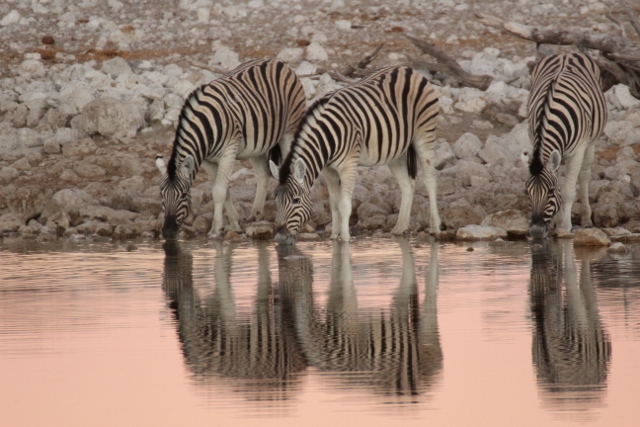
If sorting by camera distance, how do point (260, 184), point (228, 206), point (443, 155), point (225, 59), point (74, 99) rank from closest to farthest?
1. point (228, 206)
2. point (260, 184)
3. point (443, 155)
4. point (74, 99)
5. point (225, 59)

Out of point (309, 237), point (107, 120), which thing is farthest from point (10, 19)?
point (309, 237)

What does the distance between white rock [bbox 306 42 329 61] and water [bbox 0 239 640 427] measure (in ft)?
51.6

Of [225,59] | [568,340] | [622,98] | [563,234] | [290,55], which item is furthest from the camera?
[290,55]

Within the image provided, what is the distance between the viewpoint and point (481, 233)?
1445 centimetres

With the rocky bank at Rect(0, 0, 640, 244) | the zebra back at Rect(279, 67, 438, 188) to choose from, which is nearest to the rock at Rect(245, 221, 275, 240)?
the rocky bank at Rect(0, 0, 640, 244)

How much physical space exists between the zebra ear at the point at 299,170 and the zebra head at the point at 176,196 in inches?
64.6

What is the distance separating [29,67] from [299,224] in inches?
623

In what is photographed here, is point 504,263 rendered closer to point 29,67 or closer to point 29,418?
point 29,418

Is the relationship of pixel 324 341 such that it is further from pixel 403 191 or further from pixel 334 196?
pixel 403 191

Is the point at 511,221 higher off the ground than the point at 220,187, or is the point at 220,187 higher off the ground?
the point at 220,187

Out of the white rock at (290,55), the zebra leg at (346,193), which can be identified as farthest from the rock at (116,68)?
the zebra leg at (346,193)

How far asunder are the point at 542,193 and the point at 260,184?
4.02 meters

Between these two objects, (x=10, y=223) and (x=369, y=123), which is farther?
(x=10, y=223)

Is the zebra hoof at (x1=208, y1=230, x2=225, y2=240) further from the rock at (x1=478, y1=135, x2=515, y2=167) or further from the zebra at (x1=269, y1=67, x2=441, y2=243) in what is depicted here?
the rock at (x1=478, y1=135, x2=515, y2=167)
